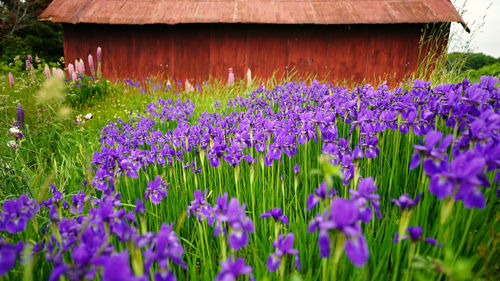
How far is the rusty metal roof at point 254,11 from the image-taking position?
9586mm

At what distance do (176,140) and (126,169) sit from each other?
2.18ft

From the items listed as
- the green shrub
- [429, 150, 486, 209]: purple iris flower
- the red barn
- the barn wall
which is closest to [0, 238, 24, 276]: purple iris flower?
[429, 150, 486, 209]: purple iris flower

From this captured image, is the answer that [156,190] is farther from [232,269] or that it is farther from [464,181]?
[464,181]

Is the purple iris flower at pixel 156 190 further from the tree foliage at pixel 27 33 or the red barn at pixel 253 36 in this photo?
the tree foliage at pixel 27 33

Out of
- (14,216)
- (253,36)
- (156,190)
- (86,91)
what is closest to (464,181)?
(156,190)

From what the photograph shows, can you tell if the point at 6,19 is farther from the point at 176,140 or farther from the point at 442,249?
the point at 442,249

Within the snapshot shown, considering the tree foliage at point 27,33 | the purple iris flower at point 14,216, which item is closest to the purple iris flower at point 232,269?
the purple iris flower at point 14,216

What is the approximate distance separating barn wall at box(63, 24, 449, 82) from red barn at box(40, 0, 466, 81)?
3 centimetres

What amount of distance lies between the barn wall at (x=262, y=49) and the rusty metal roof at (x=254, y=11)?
60 centimetres

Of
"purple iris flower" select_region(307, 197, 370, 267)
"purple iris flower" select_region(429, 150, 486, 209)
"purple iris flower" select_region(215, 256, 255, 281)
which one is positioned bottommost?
"purple iris flower" select_region(215, 256, 255, 281)

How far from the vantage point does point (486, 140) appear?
1.20 metres

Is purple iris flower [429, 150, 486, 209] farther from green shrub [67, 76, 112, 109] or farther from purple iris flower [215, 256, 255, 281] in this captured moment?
green shrub [67, 76, 112, 109]

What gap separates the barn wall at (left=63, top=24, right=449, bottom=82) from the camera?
10477mm

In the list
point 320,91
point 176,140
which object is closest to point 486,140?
point 176,140
